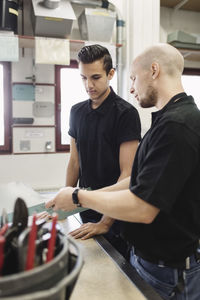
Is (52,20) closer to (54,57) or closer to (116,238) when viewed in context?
(54,57)

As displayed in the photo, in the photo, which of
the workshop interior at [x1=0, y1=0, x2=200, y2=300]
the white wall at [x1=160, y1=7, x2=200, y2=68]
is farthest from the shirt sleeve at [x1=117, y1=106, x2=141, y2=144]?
the white wall at [x1=160, y1=7, x2=200, y2=68]

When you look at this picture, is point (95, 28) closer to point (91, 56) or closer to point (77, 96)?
point (77, 96)

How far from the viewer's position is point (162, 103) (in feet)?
Result: 3.13

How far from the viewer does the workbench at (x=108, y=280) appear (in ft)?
2.30

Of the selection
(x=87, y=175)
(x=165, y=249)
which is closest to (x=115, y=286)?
(x=165, y=249)

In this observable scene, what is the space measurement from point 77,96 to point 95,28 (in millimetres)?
638

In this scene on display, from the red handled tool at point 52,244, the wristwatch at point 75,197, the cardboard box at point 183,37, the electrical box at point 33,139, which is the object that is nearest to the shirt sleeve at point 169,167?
the wristwatch at point 75,197

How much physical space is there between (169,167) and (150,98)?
1.10ft

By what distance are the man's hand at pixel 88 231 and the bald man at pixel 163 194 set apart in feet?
0.47

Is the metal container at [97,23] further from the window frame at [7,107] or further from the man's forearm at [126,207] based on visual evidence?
the man's forearm at [126,207]

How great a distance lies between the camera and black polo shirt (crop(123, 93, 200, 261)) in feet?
2.43

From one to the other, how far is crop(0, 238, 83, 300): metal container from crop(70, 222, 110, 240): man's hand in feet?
2.13

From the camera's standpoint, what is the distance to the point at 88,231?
1.08 metres

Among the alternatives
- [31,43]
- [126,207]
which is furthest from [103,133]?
[31,43]
